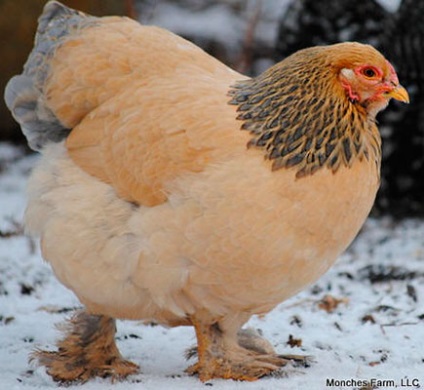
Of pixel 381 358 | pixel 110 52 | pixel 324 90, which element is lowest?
pixel 381 358

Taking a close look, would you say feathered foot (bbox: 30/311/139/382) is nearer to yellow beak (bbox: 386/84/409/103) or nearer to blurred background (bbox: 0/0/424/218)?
yellow beak (bbox: 386/84/409/103)

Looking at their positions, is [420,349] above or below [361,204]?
below

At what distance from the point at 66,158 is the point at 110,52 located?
554 mm

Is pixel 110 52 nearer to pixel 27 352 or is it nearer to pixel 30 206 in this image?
pixel 30 206

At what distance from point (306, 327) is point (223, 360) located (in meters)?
0.94

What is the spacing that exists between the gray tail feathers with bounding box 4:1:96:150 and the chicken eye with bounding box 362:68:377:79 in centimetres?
146

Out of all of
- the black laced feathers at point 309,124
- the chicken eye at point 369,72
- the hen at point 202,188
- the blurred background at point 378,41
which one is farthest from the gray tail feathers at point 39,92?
the blurred background at point 378,41

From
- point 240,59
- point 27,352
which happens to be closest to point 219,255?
point 27,352

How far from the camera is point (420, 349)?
14.1 ft

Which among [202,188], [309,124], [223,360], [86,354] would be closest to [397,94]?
[309,124]

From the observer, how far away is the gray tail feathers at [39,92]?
13.5 feet

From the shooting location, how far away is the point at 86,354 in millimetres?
4016

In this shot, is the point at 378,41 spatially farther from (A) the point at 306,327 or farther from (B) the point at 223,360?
(B) the point at 223,360

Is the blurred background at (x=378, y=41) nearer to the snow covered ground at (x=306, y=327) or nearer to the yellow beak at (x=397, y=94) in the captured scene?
the snow covered ground at (x=306, y=327)
